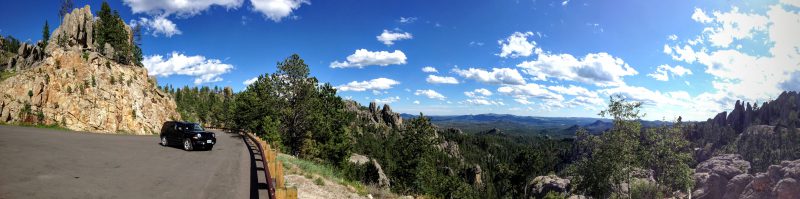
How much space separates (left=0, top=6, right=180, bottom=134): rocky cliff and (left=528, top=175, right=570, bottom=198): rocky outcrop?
7529 cm

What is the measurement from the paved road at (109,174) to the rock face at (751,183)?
91.8 m

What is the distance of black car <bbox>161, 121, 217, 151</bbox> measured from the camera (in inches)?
903

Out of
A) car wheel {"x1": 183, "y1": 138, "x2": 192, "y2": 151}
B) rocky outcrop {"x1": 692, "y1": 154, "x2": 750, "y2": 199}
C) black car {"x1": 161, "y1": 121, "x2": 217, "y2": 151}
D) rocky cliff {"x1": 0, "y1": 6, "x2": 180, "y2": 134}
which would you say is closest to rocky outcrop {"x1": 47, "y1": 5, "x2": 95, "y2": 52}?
rocky cliff {"x1": 0, "y1": 6, "x2": 180, "y2": 134}

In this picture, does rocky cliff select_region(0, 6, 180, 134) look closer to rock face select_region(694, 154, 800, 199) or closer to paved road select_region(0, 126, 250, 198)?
paved road select_region(0, 126, 250, 198)

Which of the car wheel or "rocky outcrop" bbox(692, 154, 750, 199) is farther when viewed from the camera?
"rocky outcrop" bbox(692, 154, 750, 199)

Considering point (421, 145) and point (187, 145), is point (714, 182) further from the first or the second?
point (187, 145)

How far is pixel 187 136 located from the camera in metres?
23.1

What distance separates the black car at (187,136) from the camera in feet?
75.3

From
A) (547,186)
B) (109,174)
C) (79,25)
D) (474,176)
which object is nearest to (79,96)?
(109,174)

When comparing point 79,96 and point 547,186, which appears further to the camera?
point 547,186

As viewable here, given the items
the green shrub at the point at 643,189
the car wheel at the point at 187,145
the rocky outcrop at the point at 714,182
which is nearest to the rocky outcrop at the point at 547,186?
the rocky outcrop at the point at 714,182

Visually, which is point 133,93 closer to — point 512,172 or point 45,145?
point 45,145

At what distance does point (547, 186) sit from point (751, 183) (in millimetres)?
36873

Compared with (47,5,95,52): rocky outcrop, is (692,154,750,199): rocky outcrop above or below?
below
